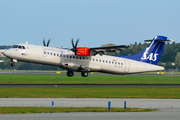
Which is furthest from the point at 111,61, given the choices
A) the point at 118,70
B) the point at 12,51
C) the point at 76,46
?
the point at 12,51

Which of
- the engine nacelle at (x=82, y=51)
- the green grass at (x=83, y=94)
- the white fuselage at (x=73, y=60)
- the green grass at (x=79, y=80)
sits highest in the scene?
the engine nacelle at (x=82, y=51)

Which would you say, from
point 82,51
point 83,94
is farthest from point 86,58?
point 83,94

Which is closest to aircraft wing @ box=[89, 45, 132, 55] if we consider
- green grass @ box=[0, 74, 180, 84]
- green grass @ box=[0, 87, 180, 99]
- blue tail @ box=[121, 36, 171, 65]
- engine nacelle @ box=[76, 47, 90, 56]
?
engine nacelle @ box=[76, 47, 90, 56]

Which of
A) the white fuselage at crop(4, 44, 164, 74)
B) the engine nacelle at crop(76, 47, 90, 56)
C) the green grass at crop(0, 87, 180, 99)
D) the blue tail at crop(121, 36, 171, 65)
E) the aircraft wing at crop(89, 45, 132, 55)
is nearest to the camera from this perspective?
the green grass at crop(0, 87, 180, 99)

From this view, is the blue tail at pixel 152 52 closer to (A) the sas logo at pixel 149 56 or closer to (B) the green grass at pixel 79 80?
(A) the sas logo at pixel 149 56

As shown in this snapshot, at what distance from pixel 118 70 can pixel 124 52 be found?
316 feet

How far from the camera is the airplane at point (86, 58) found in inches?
1778

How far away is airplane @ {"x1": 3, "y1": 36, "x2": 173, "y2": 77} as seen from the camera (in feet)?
148

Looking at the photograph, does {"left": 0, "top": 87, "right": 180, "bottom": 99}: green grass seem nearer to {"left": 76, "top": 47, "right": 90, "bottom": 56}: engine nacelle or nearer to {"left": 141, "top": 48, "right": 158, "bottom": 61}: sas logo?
{"left": 76, "top": 47, "right": 90, "bottom": 56}: engine nacelle

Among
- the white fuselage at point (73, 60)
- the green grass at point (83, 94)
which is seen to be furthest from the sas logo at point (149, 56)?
the green grass at point (83, 94)

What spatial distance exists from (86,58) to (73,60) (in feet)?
9.32

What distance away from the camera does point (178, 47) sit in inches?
5266

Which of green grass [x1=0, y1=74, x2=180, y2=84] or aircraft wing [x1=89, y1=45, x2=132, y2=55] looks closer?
aircraft wing [x1=89, y1=45, x2=132, y2=55]

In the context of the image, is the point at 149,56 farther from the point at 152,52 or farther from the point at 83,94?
the point at 83,94
